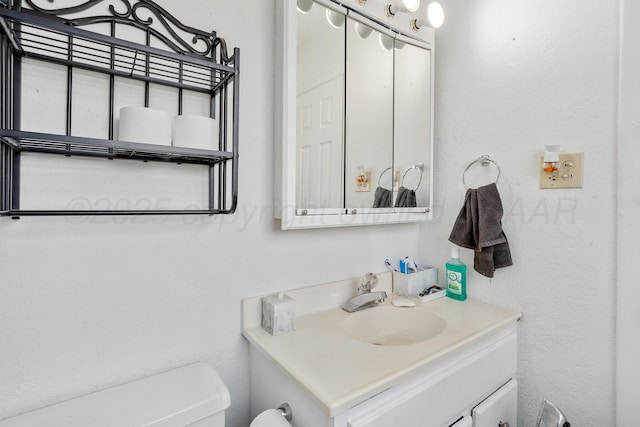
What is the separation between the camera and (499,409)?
1.06 m

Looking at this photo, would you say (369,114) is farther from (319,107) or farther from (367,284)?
(367,284)

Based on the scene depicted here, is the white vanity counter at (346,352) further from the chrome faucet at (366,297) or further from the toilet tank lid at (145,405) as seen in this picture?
the toilet tank lid at (145,405)

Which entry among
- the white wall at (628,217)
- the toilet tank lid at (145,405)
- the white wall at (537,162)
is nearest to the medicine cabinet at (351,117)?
the white wall at (537,162)

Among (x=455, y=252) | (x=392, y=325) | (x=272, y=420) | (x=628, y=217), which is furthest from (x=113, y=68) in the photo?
(x=628, y=217)

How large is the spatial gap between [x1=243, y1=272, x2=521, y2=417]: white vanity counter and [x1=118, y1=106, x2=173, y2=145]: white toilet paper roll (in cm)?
58

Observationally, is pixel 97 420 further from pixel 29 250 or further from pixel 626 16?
pixel 626 16

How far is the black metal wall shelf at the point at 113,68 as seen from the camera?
65 centimetres

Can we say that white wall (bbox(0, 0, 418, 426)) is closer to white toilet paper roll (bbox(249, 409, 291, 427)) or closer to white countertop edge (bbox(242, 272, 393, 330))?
white countertop edge (bbox(242, 272, 393, 330))

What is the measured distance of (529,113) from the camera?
114 centimetres

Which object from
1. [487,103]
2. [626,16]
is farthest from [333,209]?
[626,16]

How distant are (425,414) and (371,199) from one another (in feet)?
2.39

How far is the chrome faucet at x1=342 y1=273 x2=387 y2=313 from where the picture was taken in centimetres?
118

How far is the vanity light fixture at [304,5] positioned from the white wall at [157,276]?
100 millimetres

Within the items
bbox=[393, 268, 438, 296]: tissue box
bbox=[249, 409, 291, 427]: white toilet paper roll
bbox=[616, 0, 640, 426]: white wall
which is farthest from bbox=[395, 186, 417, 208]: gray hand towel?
bbox=[249, 409, 291, 427]: white toilet paper roll
